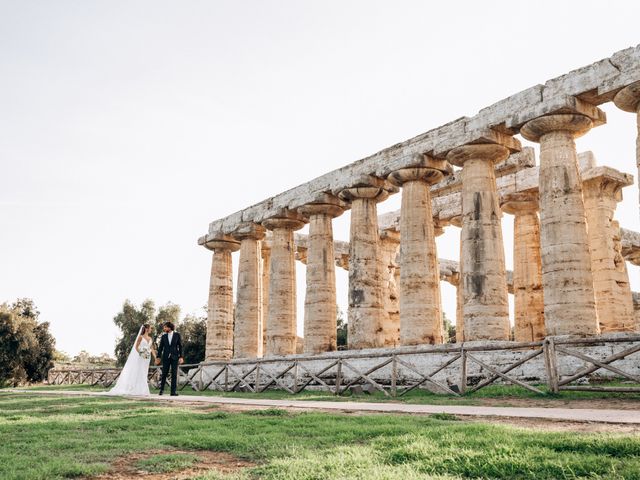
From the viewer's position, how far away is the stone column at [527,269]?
2439 centimetres

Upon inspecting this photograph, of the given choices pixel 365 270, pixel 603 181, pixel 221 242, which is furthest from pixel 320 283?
pixel 603 181

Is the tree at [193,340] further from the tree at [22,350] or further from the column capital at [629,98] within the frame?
the column capital at [629,98]

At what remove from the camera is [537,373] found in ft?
53.5

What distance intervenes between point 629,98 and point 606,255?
8.95 meters

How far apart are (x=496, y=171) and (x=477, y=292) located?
269 inches

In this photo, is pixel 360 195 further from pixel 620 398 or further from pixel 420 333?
pixel 620 398

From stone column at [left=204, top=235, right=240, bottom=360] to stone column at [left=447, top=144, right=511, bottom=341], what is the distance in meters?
15.0

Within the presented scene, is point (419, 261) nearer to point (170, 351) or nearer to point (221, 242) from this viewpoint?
point (170, 351)

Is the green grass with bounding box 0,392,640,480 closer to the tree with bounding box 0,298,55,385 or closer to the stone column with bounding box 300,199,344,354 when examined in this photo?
the stone column with bounding box 300,199,344,354

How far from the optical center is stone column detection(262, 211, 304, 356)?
2684 centimetres

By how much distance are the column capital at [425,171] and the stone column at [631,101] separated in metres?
6.55

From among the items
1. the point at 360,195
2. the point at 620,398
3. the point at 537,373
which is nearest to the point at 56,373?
the point at 360,195

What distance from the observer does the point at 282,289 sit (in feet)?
89.4

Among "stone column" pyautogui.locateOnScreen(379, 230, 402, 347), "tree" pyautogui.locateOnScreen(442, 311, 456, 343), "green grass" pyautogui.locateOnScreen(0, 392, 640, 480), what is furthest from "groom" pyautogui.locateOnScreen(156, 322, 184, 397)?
"tree" pyautogui.locateOnScreen(442, 311, 456, 343)
